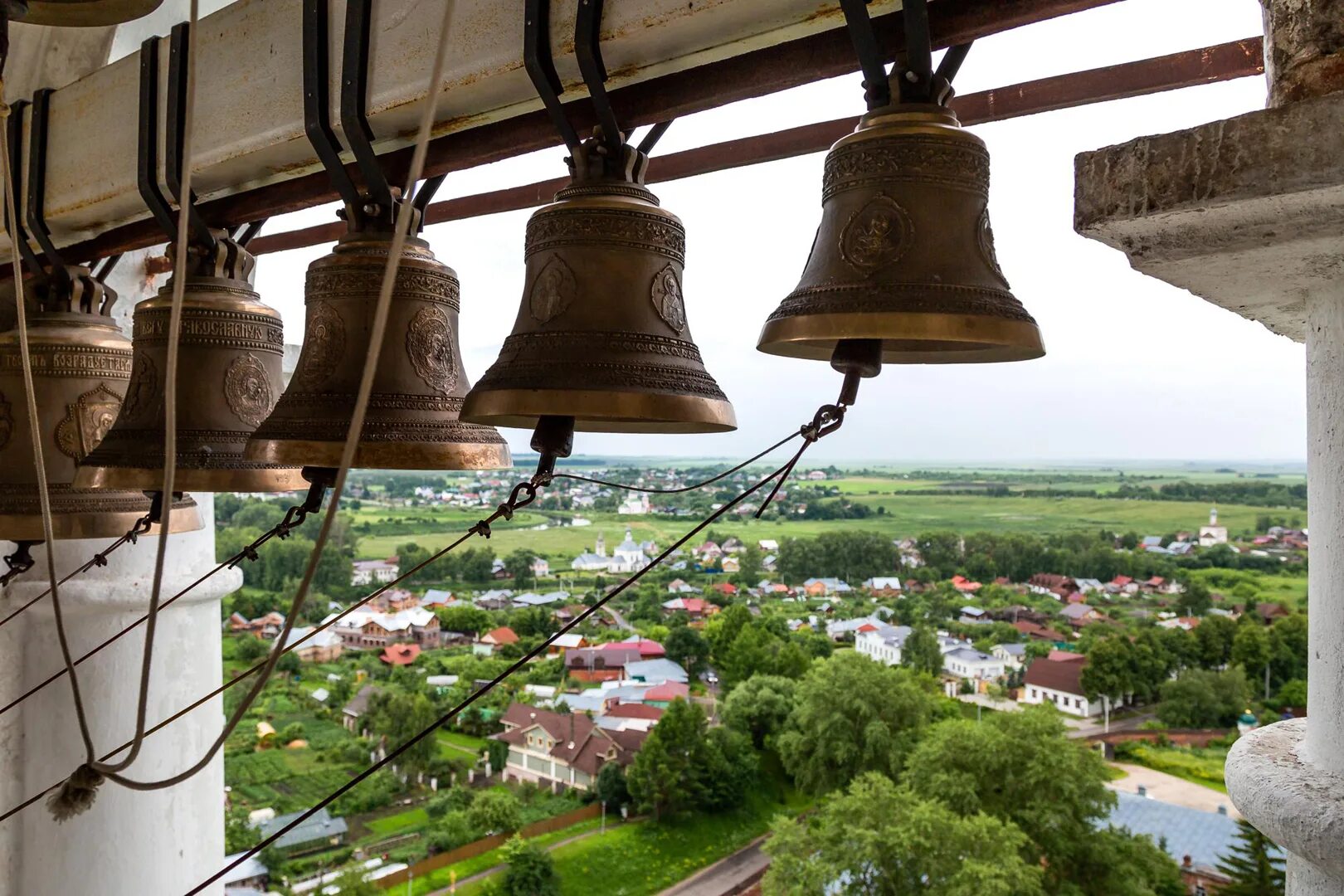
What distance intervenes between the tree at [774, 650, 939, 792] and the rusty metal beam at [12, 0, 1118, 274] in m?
8.58

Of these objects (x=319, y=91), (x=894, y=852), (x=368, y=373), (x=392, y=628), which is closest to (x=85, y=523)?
(x=319, y=91)

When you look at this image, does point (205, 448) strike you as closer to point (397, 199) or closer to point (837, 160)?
point (397, 199)

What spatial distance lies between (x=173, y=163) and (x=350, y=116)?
0.50 metres

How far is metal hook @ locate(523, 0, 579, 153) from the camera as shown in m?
1.33

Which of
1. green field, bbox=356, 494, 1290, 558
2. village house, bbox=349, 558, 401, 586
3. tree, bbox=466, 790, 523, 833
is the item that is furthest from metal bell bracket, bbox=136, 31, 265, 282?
green field, bbox=356, 494, 1290, 558

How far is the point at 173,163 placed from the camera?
1815mm

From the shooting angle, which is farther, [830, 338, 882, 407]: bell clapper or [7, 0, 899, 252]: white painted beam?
[7, 0, 899, 252]: white painted beam

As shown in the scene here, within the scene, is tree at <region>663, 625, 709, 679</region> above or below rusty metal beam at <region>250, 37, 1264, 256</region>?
below

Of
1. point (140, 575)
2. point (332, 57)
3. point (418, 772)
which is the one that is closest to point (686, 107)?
point (332, 57)

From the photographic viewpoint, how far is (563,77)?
1411 mm

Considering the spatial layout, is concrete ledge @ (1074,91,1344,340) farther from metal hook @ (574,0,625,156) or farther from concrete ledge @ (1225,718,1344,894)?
metal hook @ (574,0,625,156)

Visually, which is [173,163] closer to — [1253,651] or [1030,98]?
[1030,98]

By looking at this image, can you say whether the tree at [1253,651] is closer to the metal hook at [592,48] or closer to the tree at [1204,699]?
the tree at [1204,699]

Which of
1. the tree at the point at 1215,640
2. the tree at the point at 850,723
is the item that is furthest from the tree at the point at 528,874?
the tree at the point at 1215,640
